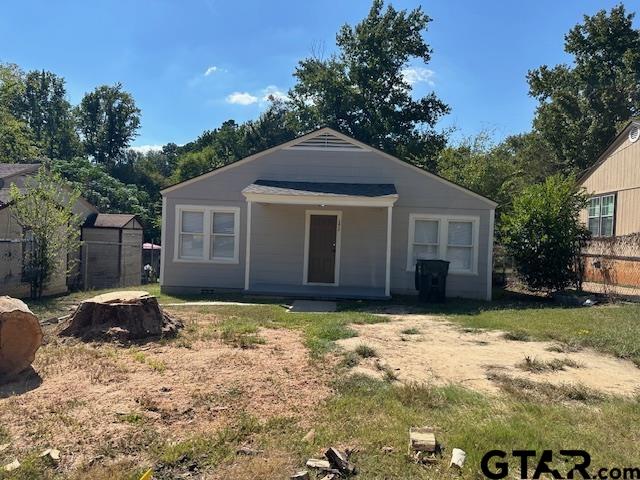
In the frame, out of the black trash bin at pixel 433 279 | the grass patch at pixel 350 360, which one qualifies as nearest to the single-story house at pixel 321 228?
the black trash bin at pixel 433 279

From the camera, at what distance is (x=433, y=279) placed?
12734 millimetres

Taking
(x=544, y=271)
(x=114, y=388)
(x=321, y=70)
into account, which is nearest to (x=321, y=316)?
(x=114, y=388)

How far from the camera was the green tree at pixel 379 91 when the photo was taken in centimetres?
3081

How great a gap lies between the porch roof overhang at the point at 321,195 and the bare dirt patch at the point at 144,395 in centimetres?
632

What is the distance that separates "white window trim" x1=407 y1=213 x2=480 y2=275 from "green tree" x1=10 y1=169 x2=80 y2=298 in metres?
9.59

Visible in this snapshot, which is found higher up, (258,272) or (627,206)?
(627,206)

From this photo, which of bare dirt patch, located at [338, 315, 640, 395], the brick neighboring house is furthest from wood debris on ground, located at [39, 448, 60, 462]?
the brick neighboring house

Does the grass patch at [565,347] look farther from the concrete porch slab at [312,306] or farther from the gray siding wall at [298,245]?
the gray siding wall at [298,245]

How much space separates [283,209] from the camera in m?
14.2

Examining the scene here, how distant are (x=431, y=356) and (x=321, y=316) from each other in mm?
3568

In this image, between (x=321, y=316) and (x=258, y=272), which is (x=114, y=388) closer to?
(x=321, y=316)

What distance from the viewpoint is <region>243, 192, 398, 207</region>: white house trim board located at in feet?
41.3

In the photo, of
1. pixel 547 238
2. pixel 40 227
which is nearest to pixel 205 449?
Answer: pixel 40 227

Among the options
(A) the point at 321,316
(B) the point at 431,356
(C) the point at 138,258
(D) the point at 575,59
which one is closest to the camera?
(B) the point at 431,356
